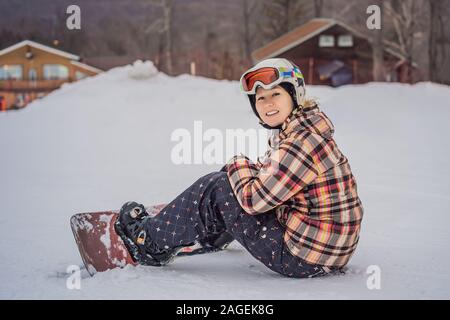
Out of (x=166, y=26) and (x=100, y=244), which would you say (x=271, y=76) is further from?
(x=166, y=26)

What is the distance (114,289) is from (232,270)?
0.63m

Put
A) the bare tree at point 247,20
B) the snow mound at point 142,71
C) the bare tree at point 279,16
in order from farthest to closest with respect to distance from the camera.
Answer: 1. the bare tree at point 279,16
2. the bare tree at point 247,20
3. the snow mound at point 142,71

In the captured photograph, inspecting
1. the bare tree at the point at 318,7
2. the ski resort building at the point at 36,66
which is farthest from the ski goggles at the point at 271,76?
the bare tree at the point at 318,7

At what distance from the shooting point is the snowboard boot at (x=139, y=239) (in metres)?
2.41

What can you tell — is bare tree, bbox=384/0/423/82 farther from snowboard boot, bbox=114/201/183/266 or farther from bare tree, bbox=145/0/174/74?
snowboard boot, bbox=114/201/183/266

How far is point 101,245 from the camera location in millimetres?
2555

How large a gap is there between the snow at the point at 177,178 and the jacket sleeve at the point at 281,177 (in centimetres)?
38

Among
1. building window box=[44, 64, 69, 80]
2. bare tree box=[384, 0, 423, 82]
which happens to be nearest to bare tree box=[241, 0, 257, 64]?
bare tree box=[384, 0, 423, 82]

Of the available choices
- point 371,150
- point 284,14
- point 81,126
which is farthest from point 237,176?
point 284,14

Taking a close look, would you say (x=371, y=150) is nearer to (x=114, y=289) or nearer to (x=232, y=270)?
(x=232, y=270)

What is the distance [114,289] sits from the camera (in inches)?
87.2

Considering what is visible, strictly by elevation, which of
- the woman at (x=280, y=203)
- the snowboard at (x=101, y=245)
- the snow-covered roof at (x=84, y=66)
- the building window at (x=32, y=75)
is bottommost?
the snowboard at (x=101, y=245)

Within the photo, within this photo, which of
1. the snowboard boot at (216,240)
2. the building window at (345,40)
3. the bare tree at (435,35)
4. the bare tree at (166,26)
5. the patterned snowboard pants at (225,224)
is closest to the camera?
the patterned snowboard pants at (225,224)

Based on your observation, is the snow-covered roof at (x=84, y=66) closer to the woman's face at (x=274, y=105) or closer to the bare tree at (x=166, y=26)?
the bare tree at (x=166, y=26)
